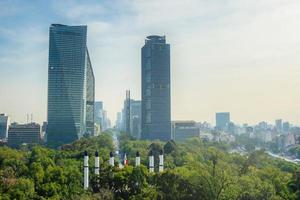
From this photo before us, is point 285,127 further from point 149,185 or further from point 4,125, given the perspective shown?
point 149,185

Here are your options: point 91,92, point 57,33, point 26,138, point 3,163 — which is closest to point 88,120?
point 91,92

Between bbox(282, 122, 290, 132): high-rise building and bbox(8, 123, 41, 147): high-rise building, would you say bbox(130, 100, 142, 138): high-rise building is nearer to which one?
bbox(8, 123, 41, 147): high-rise building

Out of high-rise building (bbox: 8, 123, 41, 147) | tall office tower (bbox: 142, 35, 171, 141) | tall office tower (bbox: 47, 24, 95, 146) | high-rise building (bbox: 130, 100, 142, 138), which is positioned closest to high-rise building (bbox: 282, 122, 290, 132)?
high-rise building (bbox: 130, 100, 142, 138)

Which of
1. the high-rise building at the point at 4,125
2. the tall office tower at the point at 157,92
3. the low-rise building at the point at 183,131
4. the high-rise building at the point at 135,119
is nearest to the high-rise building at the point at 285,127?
the high-rise building at the point at 135,119

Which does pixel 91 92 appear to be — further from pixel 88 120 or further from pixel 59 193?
pixel 59 193

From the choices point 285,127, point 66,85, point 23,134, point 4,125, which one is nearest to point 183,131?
point 66,85
